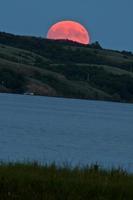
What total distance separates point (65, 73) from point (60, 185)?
134 meters

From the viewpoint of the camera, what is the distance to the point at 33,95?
143m

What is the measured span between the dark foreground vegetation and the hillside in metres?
119

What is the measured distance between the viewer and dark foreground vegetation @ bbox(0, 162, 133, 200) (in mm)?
11602

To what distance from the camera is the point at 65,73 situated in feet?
477

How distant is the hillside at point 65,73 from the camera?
448 ft

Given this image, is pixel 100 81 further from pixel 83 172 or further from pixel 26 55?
pixel 83 172

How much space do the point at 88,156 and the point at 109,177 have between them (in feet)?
76.6

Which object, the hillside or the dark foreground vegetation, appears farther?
the hillside

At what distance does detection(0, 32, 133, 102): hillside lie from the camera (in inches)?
5379

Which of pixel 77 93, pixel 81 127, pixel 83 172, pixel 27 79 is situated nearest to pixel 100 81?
pixel 77 93

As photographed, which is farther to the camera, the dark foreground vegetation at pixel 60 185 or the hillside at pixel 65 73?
the hillside at pixel 65 73

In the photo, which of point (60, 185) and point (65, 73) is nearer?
point (60, 185)

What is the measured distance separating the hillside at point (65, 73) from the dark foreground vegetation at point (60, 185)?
11878 cm

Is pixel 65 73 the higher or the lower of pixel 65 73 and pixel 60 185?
the higher
